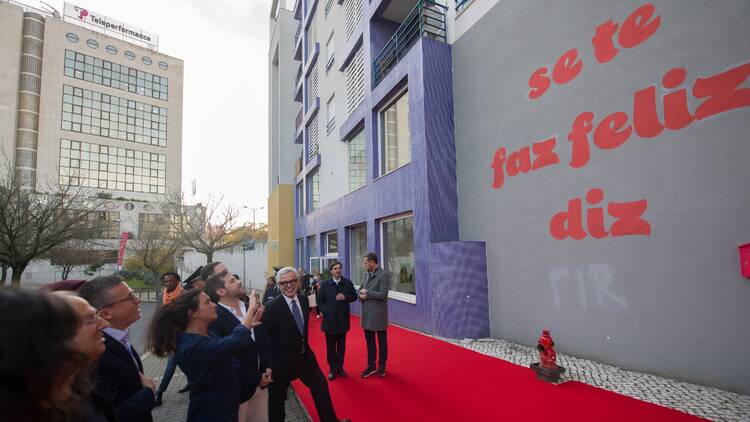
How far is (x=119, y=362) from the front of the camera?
2154 mm

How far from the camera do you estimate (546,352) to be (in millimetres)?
5066

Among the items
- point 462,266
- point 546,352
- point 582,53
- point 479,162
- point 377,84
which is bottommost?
point 546,352

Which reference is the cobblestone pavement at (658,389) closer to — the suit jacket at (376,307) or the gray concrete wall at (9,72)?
the suit jacket at (376,307)

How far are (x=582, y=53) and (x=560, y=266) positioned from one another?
352 cm

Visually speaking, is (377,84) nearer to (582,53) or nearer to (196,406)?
(582,53)

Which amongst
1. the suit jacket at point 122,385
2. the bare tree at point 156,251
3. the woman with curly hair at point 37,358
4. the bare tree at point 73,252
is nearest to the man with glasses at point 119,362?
the suit jacket at point 122,385

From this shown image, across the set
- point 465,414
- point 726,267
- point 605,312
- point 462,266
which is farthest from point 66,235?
point 726,267

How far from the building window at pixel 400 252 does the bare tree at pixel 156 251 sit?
21.3 meters

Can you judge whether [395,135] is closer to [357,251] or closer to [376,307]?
[357,251]

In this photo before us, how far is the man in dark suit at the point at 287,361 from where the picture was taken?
3.80 m

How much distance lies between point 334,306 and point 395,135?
21.0ft

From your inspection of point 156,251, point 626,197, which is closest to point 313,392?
point 626,197

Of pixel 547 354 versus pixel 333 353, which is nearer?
pixel 547 354

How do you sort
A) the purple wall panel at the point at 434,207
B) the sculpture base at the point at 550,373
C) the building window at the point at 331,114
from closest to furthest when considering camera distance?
the sculpture base at the point at 550,373 → the purple wall panel at the point at 434,207 → the building window at the point at 331,114
